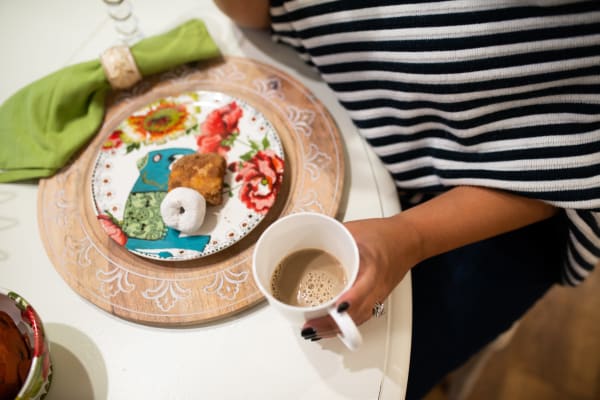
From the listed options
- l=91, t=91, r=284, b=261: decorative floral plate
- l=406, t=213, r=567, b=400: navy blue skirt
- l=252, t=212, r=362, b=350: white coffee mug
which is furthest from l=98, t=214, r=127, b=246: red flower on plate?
l=406, t=213, r=567, b=400: navy blue skirt

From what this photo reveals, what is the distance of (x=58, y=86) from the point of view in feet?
2.19

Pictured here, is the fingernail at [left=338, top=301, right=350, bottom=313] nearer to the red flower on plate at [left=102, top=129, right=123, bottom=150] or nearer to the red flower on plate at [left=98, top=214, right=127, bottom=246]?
the red flower on plate at [left=98, top=214, right=127, bottom=246]

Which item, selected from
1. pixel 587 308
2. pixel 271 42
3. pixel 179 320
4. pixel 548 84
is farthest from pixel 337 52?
pixel 587 308

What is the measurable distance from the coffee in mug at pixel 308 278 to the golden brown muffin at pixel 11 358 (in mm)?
285

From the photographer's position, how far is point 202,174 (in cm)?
58

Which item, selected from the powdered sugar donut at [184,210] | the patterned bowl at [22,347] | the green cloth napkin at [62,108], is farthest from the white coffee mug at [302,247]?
the green cloth napkin at [62,108]

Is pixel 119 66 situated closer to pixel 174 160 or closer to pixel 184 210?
pixel 174 160

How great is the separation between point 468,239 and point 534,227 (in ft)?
0.78

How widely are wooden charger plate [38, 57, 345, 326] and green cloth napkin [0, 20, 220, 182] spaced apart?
0.8 inches

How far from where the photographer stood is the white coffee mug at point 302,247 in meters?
0.41

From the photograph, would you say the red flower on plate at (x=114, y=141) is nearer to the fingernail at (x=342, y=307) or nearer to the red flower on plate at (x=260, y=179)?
the red flower on plate at (x=260, y=179)

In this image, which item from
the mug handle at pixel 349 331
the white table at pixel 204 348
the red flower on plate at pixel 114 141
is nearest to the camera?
the mug handle at pixel 349 331

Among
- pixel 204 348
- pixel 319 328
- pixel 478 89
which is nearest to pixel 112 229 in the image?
pixel 204 348

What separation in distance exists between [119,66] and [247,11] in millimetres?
234
